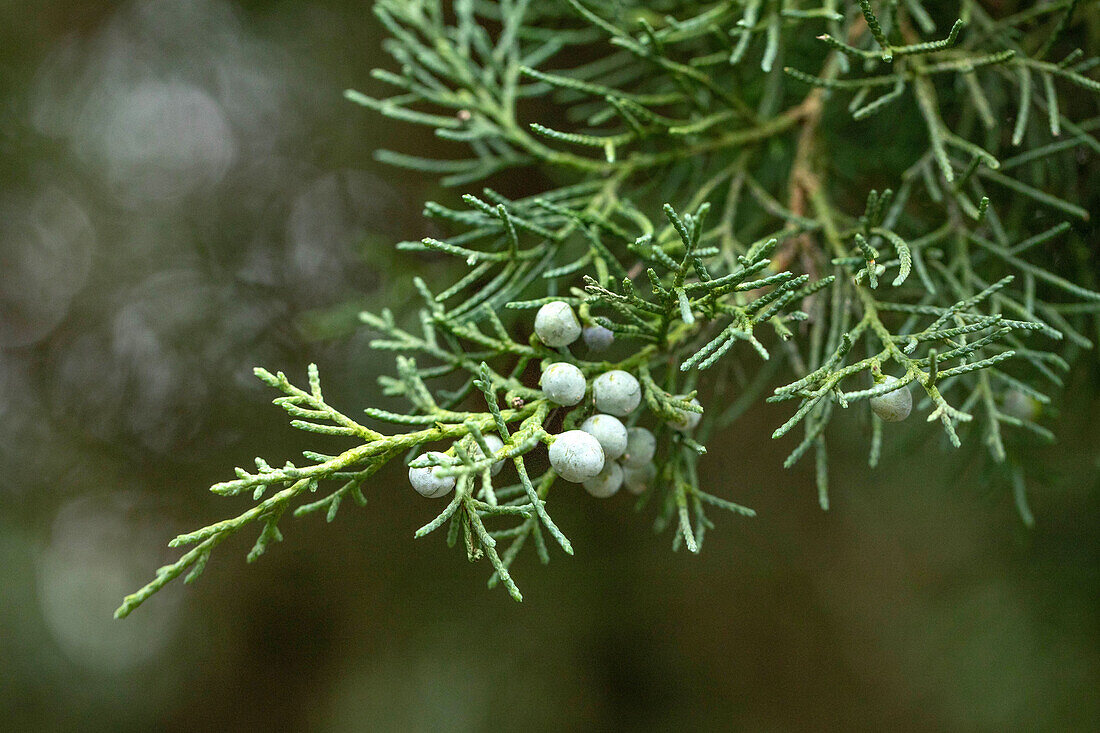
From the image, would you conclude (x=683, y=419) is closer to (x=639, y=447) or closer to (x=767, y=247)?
(x=639, y=447)

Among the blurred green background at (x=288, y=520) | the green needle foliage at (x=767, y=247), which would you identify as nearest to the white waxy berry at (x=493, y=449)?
the green needle foliage at (x=767, y=247)

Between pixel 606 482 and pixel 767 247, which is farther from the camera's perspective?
pixel 606 482

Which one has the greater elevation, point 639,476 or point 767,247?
point 767,247

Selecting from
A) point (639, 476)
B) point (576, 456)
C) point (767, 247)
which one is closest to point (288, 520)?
point (639, 476)

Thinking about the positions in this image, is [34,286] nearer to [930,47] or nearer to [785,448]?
[785,448]

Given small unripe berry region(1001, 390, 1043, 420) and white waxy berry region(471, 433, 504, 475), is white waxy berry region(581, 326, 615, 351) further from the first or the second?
small unripe berry region(1001, 390, 1043, 420)

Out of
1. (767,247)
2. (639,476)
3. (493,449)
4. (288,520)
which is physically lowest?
(288,520)

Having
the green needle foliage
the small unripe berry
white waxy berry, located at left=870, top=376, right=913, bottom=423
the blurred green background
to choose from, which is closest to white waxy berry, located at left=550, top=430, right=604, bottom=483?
the green needle foliage
